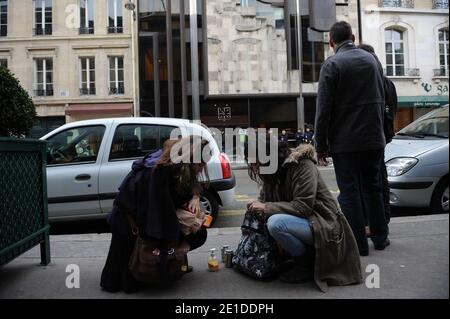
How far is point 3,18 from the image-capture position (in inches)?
1073

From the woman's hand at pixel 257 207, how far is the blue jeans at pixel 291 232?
5.2 inches

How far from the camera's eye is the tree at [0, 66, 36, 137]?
7.64 m

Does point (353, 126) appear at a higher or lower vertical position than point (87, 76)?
lower

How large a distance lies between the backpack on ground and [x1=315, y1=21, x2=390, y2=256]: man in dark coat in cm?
79

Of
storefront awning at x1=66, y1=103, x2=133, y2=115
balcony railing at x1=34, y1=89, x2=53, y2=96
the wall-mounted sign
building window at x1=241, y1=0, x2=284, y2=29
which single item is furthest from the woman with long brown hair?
balcony railing at x1=34, y1=89, x2=53, y2=96

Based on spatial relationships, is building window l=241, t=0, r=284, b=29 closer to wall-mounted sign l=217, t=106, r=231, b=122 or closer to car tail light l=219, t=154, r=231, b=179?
wall-mounted sign l=217, t=106, r=231, b=122

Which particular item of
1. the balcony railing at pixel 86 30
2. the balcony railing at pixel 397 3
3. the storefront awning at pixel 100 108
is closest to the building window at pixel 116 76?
the storefront awning at pixel 100 108

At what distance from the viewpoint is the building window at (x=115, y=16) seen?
89.6 feet

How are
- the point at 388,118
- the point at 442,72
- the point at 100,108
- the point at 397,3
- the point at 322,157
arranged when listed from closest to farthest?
the point at 322,157 < the point at 388,118 < the point at 442,72 < the point at 100,108 < the point at 397,3

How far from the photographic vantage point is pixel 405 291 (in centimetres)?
327

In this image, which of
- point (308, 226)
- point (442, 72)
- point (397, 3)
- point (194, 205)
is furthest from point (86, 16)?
point (308, 226)

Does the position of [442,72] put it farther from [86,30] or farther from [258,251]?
[86,30]

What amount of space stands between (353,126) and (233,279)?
1.63m
